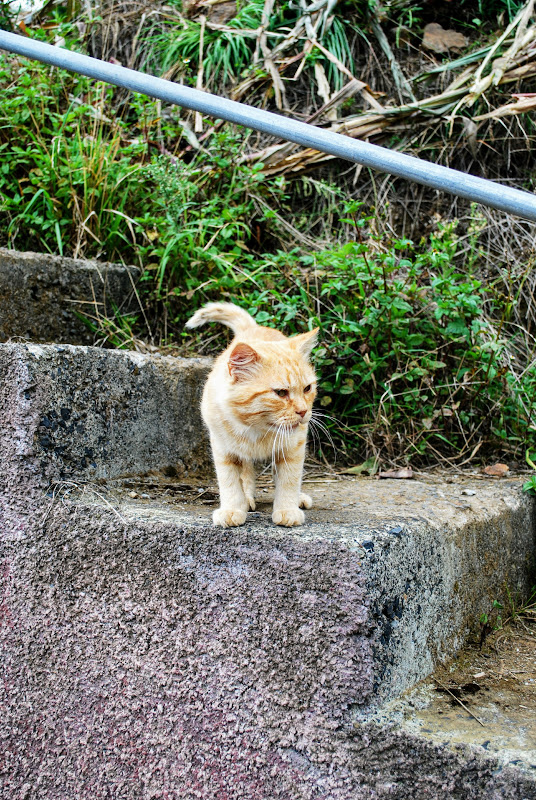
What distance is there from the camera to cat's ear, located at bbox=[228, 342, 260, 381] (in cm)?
174

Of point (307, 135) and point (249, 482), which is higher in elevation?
point (307, 135)

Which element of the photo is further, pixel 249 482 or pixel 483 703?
pixel 249 482

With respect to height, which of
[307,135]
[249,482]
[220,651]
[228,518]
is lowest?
[220,651]

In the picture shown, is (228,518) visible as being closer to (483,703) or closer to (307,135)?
(483,703)

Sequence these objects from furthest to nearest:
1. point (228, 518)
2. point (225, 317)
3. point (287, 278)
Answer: point (287, 278), point (225, 317), point (228, 518)

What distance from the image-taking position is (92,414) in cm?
198

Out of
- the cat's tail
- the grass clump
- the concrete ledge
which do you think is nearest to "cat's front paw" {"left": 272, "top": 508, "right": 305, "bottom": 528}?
the concrete ledge

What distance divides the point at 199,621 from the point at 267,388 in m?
0.61

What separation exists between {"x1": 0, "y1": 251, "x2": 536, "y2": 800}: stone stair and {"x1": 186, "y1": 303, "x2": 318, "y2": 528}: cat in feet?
0.26

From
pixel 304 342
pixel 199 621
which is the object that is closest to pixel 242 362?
pixel 304 342

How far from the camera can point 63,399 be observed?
1899mm

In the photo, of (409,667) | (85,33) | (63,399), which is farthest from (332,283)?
(85,33)

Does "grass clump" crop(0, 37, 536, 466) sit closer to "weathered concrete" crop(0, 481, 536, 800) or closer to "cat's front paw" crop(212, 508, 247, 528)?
"weathered concrete" crop(0, 481, 536, 800)

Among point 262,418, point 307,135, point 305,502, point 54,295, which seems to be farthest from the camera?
point 54,295
